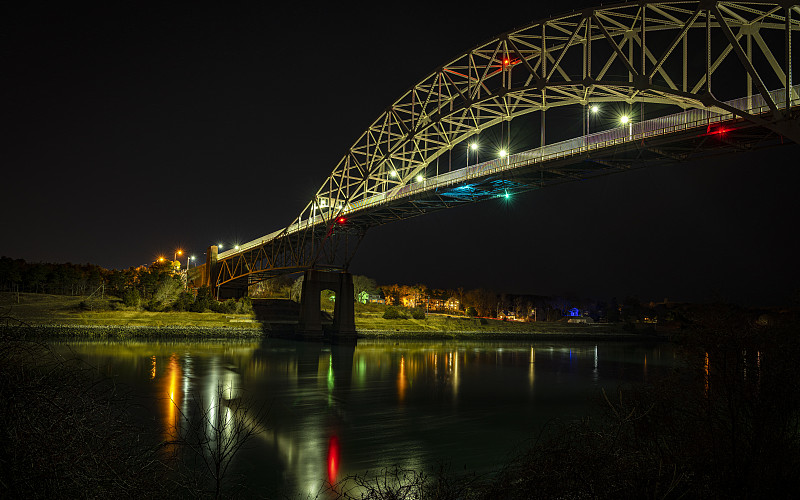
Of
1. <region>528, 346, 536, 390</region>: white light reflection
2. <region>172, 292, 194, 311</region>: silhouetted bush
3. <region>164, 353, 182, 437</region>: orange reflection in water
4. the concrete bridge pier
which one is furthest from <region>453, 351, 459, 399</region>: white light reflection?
<region>172, 292, 194, 311</region>: silhouetted bush

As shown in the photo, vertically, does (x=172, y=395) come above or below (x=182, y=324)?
below

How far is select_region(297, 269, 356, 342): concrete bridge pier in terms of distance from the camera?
204 feet

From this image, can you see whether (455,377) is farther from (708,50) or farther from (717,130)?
(708,50)

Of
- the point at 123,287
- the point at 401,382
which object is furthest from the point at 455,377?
the point at 123,287

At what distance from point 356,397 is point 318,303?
126 feet

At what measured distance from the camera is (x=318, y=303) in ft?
213

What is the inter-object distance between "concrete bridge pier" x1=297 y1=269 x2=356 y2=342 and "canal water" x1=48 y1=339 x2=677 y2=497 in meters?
7.59

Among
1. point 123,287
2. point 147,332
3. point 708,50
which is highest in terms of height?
point 708,50

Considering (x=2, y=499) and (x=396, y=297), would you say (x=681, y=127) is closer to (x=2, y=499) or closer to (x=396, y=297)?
(x=2, y=499)

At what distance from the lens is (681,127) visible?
3027 centimetres

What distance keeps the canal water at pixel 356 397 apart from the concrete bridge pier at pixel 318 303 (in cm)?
759

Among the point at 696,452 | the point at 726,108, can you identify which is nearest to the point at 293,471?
the point at 696,452

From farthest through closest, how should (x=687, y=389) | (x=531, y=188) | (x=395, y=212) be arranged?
1. (x=395, y=212)
2. (x=531, y=188)
3. (x=687, y=389)

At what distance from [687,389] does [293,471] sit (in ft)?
31.7
